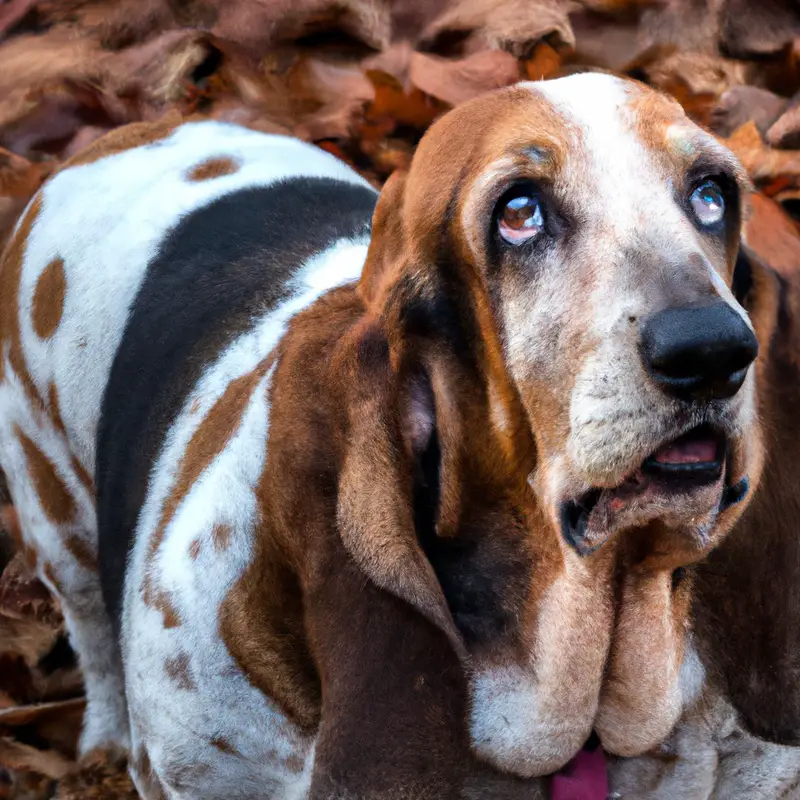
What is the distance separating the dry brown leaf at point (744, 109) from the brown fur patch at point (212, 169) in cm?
230

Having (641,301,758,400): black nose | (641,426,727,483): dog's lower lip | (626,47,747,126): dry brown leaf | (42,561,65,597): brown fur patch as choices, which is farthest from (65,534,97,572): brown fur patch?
(626,47,747,126): dry brown leaf

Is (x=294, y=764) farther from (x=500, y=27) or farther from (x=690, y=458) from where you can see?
(x=500, y=27)

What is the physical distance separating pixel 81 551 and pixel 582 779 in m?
1.83

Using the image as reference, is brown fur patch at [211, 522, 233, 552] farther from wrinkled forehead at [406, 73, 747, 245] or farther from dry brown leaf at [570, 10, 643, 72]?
dry brown leaf at [570, 10, 643, 72]

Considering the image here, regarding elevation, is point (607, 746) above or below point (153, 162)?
below

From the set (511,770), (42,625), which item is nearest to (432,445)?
(511,770)

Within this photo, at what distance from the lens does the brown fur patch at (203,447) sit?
8.84ft

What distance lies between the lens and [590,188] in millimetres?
2018

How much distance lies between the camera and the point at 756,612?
7.84 ft

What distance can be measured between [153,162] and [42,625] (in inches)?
64.2

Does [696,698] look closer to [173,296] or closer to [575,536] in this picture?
[575,536]

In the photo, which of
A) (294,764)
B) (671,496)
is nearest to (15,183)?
(294,764)

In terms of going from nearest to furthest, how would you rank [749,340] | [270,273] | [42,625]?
[749,340]
[270,273]
[42,625]

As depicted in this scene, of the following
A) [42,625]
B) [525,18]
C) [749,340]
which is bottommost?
[42,625]
